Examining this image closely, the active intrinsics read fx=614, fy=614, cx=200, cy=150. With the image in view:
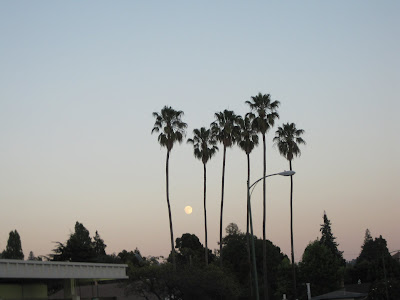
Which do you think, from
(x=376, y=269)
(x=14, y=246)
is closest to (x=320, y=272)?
(x=376, y=269)

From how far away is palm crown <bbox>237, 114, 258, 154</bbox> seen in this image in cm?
6744

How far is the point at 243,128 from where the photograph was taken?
67.8 m

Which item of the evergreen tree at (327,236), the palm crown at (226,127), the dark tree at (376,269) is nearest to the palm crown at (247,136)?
the palm crown at (226,127)

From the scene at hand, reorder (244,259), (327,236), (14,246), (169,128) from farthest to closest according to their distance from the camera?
(327,236), (14,246), (244,259), (169,128)

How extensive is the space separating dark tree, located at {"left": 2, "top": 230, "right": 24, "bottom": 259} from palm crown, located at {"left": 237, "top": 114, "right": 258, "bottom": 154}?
7502 centimetres

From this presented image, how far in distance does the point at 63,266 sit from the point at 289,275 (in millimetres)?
68876

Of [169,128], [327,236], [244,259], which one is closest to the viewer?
[169,128]

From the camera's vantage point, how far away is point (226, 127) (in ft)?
221

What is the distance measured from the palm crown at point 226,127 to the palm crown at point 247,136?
0.63 meters

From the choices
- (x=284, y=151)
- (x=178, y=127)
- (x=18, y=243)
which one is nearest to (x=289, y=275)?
(x=284, y=151)

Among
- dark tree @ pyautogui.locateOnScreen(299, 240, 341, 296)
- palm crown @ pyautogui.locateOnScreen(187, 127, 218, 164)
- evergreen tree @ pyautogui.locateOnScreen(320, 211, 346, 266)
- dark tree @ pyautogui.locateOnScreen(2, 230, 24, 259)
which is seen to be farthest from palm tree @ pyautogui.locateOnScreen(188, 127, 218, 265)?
evergreen tree @ pyautogui.locateOnScreen(320, 211, 346, 266)

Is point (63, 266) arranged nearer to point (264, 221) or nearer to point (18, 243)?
point (264, 221)

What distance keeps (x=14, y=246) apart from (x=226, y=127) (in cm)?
7949

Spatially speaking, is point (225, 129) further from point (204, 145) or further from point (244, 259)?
point (244, 259)
